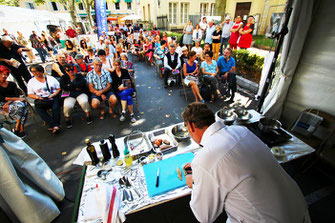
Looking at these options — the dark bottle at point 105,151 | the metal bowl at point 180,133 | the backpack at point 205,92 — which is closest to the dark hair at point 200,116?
the metal bowl at point 180,133

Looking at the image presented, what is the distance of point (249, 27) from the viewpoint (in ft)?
25.6

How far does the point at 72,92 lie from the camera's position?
15.4 feet

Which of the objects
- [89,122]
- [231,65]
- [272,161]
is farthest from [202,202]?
[231,65]

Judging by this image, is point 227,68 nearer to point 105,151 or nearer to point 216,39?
point 216,39

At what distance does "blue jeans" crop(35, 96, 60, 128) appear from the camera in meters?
4.30

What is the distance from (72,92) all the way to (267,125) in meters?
5.02

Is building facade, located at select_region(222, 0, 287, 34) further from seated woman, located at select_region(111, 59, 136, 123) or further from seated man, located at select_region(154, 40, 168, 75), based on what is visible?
seated woman, located at select_region(111, 59, 136, 123)

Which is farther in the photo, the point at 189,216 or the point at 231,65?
the point at 231,65

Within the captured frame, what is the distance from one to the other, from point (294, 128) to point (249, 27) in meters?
6.60

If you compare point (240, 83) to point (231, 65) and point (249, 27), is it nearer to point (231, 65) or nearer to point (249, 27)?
point (231, 65)

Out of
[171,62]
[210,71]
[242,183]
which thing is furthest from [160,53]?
[242,183]

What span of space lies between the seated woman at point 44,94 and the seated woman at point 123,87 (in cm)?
163

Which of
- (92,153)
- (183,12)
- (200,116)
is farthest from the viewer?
(183,12)

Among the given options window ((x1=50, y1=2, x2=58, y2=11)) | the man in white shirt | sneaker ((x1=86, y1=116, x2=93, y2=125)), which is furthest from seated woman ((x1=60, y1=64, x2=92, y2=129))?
window ((x1=50, y1=2, x2=58, y2=11))
